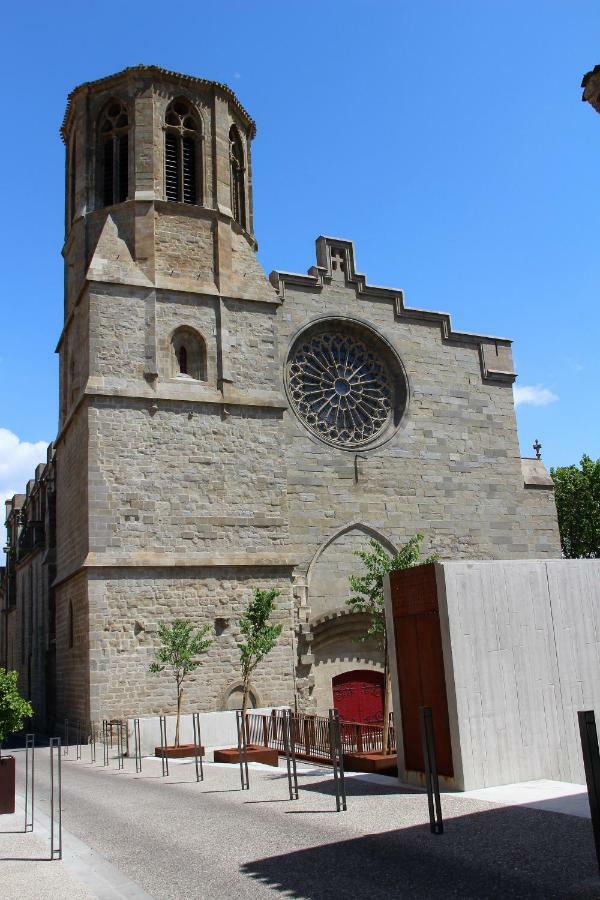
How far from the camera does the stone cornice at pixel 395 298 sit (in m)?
25.9

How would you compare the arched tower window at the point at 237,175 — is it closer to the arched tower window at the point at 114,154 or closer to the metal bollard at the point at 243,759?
the arched tower window at the point at 114,154

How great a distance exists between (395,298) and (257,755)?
16163 mm

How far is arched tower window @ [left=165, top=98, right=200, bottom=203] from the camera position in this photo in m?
25.3

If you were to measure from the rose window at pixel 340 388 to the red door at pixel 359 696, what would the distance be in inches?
266

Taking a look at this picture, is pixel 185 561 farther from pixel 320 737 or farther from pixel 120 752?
pixel 320 737

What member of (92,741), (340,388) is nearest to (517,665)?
(92,741)

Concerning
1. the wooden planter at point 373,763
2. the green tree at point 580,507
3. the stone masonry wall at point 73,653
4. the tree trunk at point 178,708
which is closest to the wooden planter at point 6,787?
the wooden planter at point 373,763

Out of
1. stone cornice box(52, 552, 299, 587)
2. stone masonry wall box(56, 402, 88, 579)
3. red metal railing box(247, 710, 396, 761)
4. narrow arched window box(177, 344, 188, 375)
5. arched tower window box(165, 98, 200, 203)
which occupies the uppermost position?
arched tower window box(165, 98, 200, 203)

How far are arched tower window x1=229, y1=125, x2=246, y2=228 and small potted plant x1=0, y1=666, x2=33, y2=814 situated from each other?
18.8 metres

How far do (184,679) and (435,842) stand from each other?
44.9ft

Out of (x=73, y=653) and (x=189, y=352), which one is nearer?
(x=73, y=653)

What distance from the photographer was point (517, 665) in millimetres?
11516

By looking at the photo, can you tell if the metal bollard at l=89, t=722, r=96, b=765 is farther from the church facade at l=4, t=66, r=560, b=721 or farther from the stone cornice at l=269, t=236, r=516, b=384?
the stone cornice at l=269, t=236, r=516, b=384

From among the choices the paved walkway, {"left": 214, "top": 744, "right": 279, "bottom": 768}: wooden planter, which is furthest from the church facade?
the paved walkway
